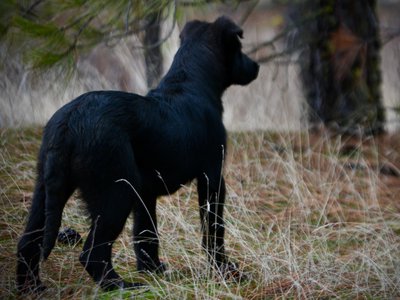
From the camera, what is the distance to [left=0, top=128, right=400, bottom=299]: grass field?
11.6 ft

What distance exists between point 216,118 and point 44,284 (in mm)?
1537

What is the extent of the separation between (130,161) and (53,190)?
449 millimetres

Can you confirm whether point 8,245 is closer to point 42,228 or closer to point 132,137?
point 42,228

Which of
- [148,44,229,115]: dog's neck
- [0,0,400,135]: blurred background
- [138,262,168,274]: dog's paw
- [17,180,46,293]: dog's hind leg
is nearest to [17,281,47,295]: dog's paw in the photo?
[17,180,46,293]: dog's hind leg

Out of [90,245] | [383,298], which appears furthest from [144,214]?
[383,298]

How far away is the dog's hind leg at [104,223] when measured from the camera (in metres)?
A: 3.41

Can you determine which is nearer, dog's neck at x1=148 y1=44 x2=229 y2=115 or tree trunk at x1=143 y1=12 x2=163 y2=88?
dog's neck at x1=148 y1=44 x2=229 y2=115

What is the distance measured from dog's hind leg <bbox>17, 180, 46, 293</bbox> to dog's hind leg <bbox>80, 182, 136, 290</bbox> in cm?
28

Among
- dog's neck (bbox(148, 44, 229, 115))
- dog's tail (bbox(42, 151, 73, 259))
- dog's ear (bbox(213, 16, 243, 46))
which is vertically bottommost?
dog's tail (bbox(42, 151, 73, 259))

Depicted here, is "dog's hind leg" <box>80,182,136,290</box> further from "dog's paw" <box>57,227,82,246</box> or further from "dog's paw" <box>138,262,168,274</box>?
"dog's paw" <box>57,227,82,246</box>

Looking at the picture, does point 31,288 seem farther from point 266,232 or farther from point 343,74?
point 343,74

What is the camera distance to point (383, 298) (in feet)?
11.4

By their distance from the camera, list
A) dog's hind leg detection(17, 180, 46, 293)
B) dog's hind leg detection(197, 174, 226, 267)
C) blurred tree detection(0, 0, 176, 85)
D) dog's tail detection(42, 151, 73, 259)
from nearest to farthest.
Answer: dog's tail detection(42, 151, 73, 259)
dog's hind leg detection(17, 180, 46, 293)
dog's hind leg detection(197, 174, 226, 267)
blurred tree detection(0, 0, 176, 85)

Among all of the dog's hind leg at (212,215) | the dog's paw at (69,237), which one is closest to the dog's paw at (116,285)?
the dog's hind leg at (212,215)
